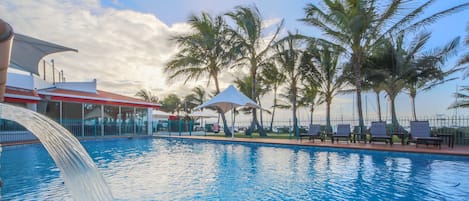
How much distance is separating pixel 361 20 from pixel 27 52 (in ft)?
41.0

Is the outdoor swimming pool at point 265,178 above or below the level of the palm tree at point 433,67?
below

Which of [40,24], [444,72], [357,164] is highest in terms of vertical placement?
[40,24]

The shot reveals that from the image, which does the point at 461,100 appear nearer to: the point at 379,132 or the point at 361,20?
the point at 379,132

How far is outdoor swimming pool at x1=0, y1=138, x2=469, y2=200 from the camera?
527 centimetres

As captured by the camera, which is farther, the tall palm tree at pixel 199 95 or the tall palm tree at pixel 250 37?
the tall palm tree at pixel 199 95

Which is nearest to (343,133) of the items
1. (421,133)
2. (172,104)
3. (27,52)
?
(421,133)

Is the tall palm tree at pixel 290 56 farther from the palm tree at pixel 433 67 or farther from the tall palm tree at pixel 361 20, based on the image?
the palm tree at pixel 433 67

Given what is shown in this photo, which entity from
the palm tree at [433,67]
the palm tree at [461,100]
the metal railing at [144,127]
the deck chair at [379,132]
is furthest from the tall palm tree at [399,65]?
the deck chair at [379,132]

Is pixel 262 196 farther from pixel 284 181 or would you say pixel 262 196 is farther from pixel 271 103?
pixel 271 103

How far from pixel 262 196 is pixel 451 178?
448 cm

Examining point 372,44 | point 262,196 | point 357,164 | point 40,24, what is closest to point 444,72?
point 372,44

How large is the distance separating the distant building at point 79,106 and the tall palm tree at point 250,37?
8.44 meters

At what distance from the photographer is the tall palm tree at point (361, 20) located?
40.9ft

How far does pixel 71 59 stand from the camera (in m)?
16.7
